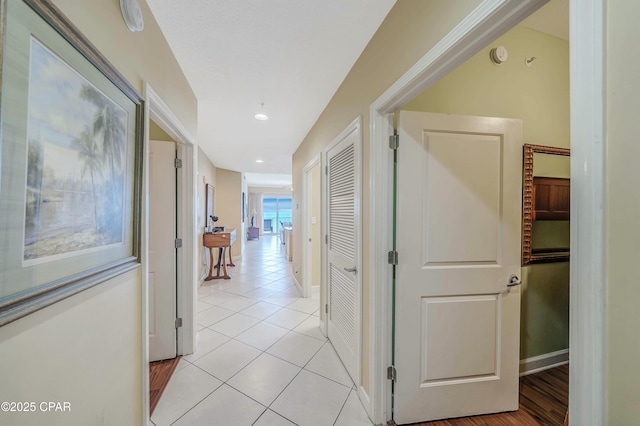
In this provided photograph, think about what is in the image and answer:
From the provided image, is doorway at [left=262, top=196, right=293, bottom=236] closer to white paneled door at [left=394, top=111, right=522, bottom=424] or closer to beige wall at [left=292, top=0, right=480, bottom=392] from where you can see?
beige wall at [left=292, top=0, right=480, bottom=392]

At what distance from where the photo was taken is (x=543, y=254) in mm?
1882

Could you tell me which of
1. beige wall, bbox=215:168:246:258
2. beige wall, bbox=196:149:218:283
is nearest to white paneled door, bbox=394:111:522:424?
beige wall, bbox=196:149:218:283

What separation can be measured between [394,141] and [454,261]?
847mm

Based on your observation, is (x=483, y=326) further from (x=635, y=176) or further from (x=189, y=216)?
(x=189, y=216)

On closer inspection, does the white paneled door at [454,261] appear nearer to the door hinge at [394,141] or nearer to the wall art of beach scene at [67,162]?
the door hinge at [394,141]

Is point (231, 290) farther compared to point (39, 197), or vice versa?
point (231, 290)

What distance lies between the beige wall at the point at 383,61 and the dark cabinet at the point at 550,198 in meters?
1.42

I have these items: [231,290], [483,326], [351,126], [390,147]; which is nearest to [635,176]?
[390,147]

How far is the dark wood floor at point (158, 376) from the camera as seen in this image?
5.41 ft

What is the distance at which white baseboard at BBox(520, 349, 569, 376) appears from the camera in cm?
188

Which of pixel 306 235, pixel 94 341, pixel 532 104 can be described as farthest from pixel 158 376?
pixel 532 104

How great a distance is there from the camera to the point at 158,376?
6.17ft

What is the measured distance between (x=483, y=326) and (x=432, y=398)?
22.0 inches

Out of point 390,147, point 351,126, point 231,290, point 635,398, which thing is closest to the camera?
point 635,398
